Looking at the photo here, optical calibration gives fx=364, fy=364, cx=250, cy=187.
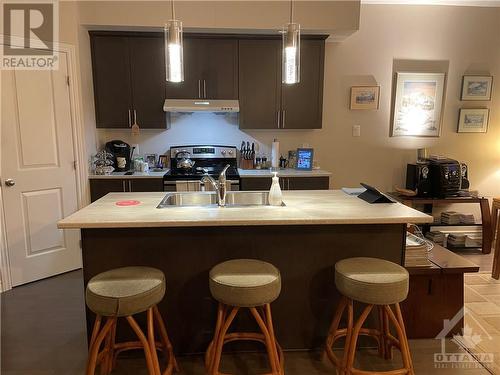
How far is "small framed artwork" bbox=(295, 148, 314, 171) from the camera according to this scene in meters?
4.16

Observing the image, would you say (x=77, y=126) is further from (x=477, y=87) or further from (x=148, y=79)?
(x=477, y=87)

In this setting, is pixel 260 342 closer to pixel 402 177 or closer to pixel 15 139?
pixel 15 139

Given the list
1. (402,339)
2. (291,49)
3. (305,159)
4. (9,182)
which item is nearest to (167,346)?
(402,339)

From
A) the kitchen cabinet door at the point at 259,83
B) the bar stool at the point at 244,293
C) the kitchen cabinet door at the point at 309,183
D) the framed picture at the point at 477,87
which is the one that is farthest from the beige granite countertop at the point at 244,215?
the framed picture at the point at 477,87

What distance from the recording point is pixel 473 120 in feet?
14.6

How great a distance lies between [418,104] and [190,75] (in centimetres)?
271

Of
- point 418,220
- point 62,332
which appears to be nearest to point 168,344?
point 62,332

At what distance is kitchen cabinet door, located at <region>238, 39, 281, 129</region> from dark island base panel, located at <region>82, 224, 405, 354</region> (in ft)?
7.10

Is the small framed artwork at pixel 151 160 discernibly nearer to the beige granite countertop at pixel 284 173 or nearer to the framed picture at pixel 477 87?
the beige granite countertop at pixel 284 173

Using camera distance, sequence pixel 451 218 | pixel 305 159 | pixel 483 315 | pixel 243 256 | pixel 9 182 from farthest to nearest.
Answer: pixel 451 218 < pixel 305 159 < pixel 9 182 < pixel 483 315 < pixel 243 256

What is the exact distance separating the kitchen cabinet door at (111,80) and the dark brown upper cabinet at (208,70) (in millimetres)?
474

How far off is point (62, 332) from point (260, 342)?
4.48ft

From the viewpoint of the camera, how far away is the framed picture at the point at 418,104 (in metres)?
4.34

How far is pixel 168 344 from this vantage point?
1993mm
